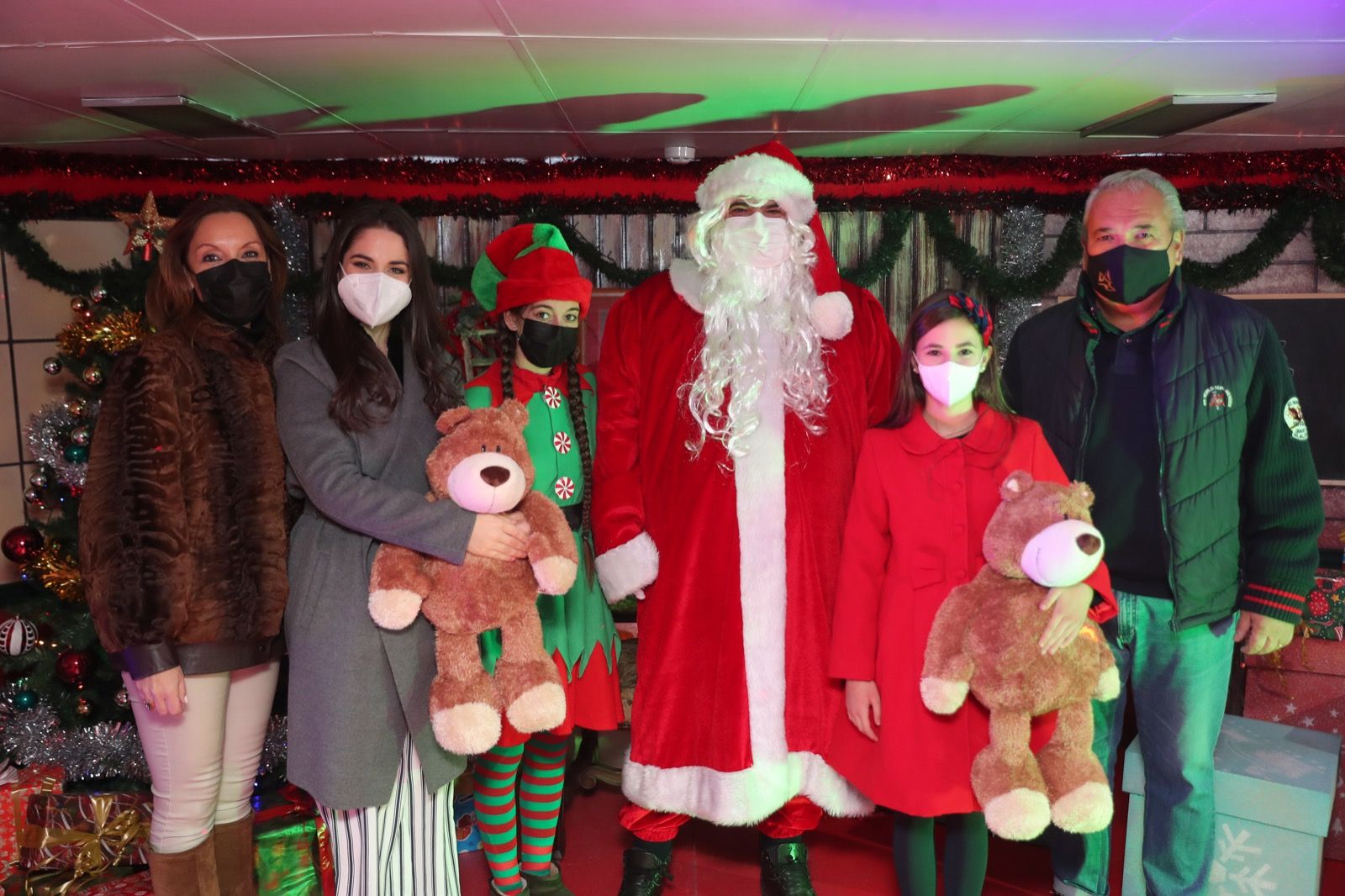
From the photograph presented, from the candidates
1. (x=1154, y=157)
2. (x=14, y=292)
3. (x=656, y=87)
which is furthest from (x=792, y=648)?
(x=14, y=292)

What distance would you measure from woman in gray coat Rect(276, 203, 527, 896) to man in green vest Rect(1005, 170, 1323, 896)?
1601 millimetres

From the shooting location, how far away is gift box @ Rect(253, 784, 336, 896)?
2.93 metres

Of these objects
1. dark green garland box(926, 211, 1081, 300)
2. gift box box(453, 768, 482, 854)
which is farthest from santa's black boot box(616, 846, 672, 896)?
dark green garland box(926, 211, 1081, 300)

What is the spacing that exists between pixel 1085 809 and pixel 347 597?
1.75 m

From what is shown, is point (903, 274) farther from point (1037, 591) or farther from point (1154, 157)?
point (1037, 591)

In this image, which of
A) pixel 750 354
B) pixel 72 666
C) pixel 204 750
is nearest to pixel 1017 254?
pixel 750 354

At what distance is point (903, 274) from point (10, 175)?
167 inches

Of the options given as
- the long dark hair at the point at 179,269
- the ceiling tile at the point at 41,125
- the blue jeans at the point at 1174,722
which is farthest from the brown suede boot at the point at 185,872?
the ceiling tile at the point at 41,125

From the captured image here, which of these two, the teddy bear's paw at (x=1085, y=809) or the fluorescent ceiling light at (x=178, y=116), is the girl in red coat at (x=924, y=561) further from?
the fluorescent ceiling light at (x=178, y=116)

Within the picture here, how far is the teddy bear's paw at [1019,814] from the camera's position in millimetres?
2096

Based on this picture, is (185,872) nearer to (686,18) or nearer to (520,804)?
(520,804)

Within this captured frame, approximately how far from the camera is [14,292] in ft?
16.3

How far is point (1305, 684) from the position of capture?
348cm

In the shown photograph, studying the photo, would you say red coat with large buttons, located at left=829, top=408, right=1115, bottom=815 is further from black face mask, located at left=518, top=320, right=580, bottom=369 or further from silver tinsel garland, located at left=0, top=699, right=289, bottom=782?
silver tinsel garland, located at left=0, top=699, right=289, bottom=782
